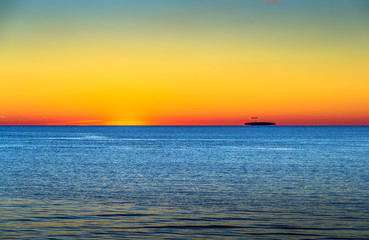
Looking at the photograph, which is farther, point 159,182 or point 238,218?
point 159,182

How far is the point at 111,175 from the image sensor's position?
37.5 metres

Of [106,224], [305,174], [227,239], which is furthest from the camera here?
[305,174]

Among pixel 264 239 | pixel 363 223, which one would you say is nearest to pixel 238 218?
pixel 264 239

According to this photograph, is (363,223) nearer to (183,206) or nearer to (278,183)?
(183,206)

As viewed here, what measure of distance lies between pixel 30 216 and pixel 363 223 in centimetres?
1375

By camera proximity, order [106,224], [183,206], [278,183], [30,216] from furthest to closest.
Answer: [278,183]
[183,206]
[30,216]
[106,224]

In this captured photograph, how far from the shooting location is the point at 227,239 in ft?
54.7

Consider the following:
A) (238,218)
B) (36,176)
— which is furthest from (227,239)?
(36,176)

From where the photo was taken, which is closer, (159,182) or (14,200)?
(14,200)

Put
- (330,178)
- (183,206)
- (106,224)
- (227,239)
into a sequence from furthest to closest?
1. (330,178)
2. (183,206)
3. (106,224)
4. (227,239)

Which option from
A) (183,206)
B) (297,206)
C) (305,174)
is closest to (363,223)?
(297,206)

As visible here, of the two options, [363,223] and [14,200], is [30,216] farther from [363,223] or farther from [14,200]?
[363,223]

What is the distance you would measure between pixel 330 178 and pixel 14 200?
2286 centimetres

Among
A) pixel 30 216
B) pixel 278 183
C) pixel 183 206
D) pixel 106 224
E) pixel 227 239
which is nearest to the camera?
pixel 227 239
